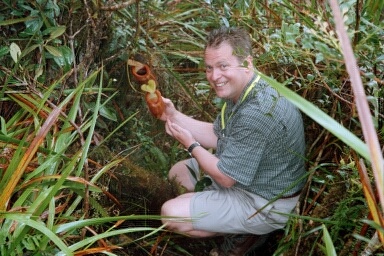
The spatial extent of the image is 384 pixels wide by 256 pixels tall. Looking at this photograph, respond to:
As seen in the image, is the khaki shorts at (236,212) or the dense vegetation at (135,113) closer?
the dense vegetation at (135,113)

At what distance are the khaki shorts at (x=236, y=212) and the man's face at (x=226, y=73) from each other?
48 centimetres

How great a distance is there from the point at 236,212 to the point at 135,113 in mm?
655

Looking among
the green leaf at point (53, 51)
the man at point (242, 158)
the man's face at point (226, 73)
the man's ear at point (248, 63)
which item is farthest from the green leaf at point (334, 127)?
the green leaf at point (53, 51)

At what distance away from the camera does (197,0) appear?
3.32 metres

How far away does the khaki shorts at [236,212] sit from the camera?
2.68m

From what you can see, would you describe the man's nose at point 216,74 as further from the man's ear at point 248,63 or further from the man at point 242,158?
the man's ear at point 248,63

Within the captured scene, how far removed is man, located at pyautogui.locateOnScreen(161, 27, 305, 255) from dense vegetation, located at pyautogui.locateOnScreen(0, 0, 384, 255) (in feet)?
0.31

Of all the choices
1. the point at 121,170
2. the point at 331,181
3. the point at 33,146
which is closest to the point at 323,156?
the point at 331,181

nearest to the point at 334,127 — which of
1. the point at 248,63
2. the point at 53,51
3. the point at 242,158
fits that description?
the point at 248,63

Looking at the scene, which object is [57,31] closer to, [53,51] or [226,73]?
[53,51]

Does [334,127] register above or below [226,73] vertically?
above

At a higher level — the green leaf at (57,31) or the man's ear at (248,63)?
the man's ear at (248,63)

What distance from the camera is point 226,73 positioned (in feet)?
8.77

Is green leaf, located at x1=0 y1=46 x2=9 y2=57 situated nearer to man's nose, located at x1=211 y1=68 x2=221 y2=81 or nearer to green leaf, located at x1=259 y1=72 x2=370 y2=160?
man's nose, located at x1=211 y1=68 x2=221 y2=81
